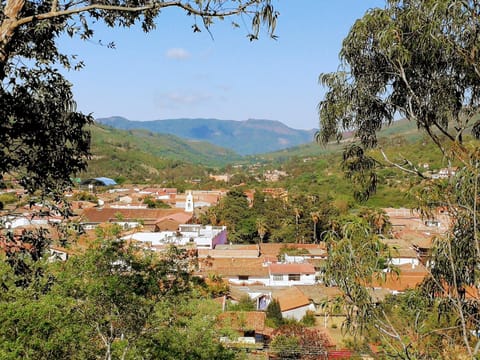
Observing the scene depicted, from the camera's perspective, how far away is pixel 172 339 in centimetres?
788

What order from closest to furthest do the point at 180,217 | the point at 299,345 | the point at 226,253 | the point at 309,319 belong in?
the point at 299,345 → the point at 309,319 → the point at 226,253 → the point at 180,217

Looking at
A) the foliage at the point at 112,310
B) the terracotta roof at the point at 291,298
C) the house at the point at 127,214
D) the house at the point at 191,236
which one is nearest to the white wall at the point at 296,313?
the terracotta roof at the point at 291,298

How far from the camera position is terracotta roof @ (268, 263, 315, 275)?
26.4 meters

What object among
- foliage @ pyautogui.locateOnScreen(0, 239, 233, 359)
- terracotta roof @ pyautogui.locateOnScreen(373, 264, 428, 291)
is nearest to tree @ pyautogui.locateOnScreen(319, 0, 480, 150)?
foliage @ pyautogui.locateOnScreen(0, 239, 233, 359)

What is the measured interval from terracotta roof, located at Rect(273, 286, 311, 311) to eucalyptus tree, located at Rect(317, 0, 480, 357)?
16316 mm

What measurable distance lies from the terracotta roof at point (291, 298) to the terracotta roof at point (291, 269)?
7.24 ft

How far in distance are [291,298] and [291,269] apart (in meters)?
4.44

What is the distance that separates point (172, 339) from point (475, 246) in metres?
5.33

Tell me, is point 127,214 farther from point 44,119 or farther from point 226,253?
point 44,119

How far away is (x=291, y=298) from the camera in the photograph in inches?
874

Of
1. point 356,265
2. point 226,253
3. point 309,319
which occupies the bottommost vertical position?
point 309,319

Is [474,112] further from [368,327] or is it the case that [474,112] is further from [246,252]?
[246,252]

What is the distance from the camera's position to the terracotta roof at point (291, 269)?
26.4 m

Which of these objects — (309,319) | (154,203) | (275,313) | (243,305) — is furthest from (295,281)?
(154,203)
